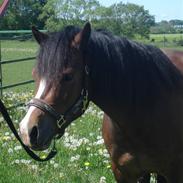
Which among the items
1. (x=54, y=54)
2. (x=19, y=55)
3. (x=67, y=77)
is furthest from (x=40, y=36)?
(x=19, y=55)

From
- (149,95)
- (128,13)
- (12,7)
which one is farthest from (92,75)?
(12,7)

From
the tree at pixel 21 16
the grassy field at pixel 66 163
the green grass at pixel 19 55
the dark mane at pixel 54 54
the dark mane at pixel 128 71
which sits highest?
the dark mane at pixel 54 54

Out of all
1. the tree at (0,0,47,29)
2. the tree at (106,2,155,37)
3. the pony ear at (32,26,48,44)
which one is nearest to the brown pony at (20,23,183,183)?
the pony ear at (32,26,48,44)

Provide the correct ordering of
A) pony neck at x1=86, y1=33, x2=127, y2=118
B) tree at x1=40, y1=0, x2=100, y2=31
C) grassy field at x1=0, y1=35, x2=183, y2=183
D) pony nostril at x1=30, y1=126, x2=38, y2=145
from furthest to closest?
tree at x1=40, y1=0, x2=100, y2=31 < grassy field at x1=0, y1=35, x2=183, y2=183 < pony neck at x1=86, y1=33, x2=127, y2=118 < pony nostril at x1=30, y1=126, x2=38, y2=145

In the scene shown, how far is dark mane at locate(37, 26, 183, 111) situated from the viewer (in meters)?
2.66

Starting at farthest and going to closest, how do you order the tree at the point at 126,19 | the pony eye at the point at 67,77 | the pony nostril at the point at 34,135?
1. the tree at the point at 126,19
2. the pony eye at the point at 67,77
3. the pony nostril at the point at 34,135

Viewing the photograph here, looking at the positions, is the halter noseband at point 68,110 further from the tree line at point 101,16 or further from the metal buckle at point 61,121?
the tree line at point 101,16

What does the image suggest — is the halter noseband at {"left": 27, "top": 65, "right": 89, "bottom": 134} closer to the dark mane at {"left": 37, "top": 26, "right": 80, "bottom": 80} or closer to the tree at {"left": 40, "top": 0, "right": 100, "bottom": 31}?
A: the dark mane at {"left": 37, "top": 26, "right": 80, "bottom": 80}

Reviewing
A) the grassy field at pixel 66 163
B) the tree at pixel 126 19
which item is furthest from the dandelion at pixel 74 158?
the tree at pixel 126 19

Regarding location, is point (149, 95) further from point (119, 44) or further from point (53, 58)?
point (53, 58)

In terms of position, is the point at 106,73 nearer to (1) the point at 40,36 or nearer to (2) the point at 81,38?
(2) the point at 81,38

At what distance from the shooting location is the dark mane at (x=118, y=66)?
2665mm

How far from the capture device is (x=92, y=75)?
285cm

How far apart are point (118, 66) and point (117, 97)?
0.21 metres
